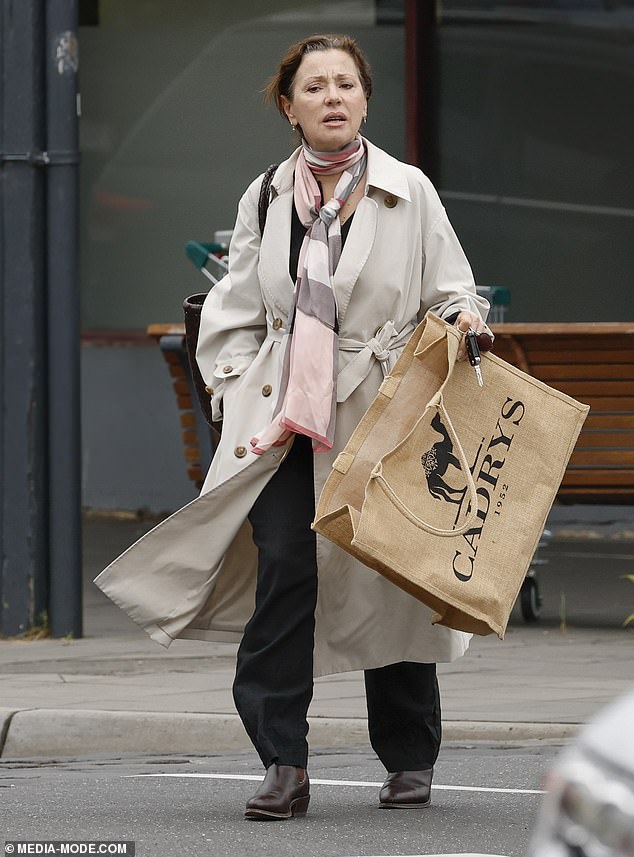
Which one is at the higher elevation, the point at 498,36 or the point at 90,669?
the point at 498,36

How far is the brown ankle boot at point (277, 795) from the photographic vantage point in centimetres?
504

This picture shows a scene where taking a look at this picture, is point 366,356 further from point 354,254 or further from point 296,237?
point 296,237

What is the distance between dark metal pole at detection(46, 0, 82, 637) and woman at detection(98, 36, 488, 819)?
3.51 meters

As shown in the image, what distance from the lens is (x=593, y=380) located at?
8.87m

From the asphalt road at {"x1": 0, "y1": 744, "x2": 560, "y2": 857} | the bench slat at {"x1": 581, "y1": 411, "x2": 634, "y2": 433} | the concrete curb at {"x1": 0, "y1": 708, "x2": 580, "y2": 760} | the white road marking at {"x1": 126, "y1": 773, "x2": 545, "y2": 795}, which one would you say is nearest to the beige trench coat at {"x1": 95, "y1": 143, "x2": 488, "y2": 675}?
the asphalt road at {"x1": 0, "y1": 744, "x2": 560, "y2": 857}

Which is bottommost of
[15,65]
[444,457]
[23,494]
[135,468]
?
[135,468]

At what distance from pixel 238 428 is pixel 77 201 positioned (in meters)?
3.87

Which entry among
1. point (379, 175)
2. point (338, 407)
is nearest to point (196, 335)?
point (338, 407)

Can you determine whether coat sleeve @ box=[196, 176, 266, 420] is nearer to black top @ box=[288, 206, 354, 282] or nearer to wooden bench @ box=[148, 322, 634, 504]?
black top @ box=[288, 206, 354, 282]

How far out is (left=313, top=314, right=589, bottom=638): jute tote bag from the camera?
482 cm

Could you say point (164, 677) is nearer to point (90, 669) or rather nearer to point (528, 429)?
point (90, 669)

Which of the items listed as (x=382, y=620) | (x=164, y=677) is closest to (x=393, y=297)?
(x=382, y=620)

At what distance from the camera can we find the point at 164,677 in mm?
7910

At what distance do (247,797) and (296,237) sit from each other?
1561 millimetres
